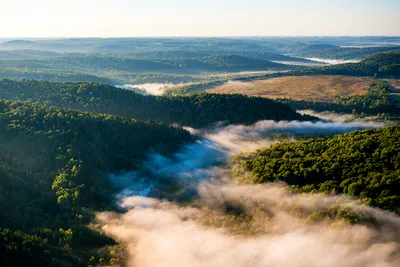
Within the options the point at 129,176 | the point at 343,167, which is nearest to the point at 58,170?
the point at 129,176

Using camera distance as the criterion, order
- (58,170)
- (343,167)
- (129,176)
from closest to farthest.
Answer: (343,167) < (58,170) < (129,176)

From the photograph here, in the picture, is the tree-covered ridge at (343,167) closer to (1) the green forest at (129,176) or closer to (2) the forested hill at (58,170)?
(1) the green forest at (129,176)

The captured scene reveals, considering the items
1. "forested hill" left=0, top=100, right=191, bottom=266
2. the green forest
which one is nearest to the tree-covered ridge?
the green forest

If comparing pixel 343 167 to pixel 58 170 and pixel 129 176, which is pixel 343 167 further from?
pixel 58 170

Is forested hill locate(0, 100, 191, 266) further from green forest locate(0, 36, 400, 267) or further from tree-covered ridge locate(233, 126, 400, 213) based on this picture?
tree-covered ridge locate(233, 126, 400, 213)

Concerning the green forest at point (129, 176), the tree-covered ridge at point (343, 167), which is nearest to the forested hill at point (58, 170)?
the green forest at point (129, 176)

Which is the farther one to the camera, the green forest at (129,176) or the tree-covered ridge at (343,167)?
the tree-covered ridge at (343,167)

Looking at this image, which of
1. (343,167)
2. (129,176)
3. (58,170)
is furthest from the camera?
(129,176)

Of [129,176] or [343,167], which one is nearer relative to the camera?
[343,167]
